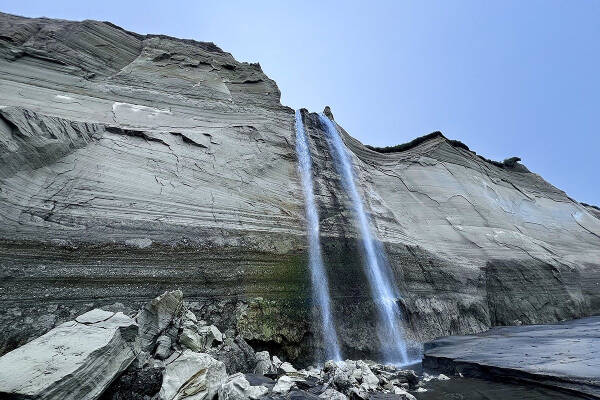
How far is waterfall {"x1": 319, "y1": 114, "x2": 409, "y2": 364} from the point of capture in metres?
8.44

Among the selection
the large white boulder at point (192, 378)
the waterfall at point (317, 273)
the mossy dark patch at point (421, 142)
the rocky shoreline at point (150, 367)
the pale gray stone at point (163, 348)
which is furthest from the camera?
the mossy dark patch at point (421, 142)

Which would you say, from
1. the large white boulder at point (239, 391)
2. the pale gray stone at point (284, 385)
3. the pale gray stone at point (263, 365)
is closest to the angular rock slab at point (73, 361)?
the large white boulder at point (239, 391)

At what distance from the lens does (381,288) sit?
9398mm

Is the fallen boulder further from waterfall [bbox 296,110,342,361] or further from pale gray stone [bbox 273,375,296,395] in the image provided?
waterfall [bbox 296,110,342,361]

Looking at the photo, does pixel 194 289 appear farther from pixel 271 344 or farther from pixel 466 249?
pixel 466 249

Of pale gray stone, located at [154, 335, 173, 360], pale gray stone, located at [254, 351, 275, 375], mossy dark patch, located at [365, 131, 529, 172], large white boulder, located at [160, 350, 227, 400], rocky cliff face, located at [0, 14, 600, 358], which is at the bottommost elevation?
pale gray stone, located at [254, 351, 275, 375]

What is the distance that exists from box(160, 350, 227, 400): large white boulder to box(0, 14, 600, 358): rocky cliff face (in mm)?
2075

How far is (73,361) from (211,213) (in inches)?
180

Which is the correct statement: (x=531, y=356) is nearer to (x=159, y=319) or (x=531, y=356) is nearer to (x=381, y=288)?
(x=381, y=288)

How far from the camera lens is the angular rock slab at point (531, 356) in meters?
5.29

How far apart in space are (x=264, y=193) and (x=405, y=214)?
6.04 metres

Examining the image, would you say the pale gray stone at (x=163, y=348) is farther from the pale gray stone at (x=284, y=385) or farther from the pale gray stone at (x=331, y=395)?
the pale gray stone at (x=331, y=395)

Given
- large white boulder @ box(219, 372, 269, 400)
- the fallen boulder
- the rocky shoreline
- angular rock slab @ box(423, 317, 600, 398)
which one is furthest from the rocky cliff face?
large white boulder @ box(219, 372, 269, 400)

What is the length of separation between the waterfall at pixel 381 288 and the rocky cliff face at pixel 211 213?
0.34 meters
